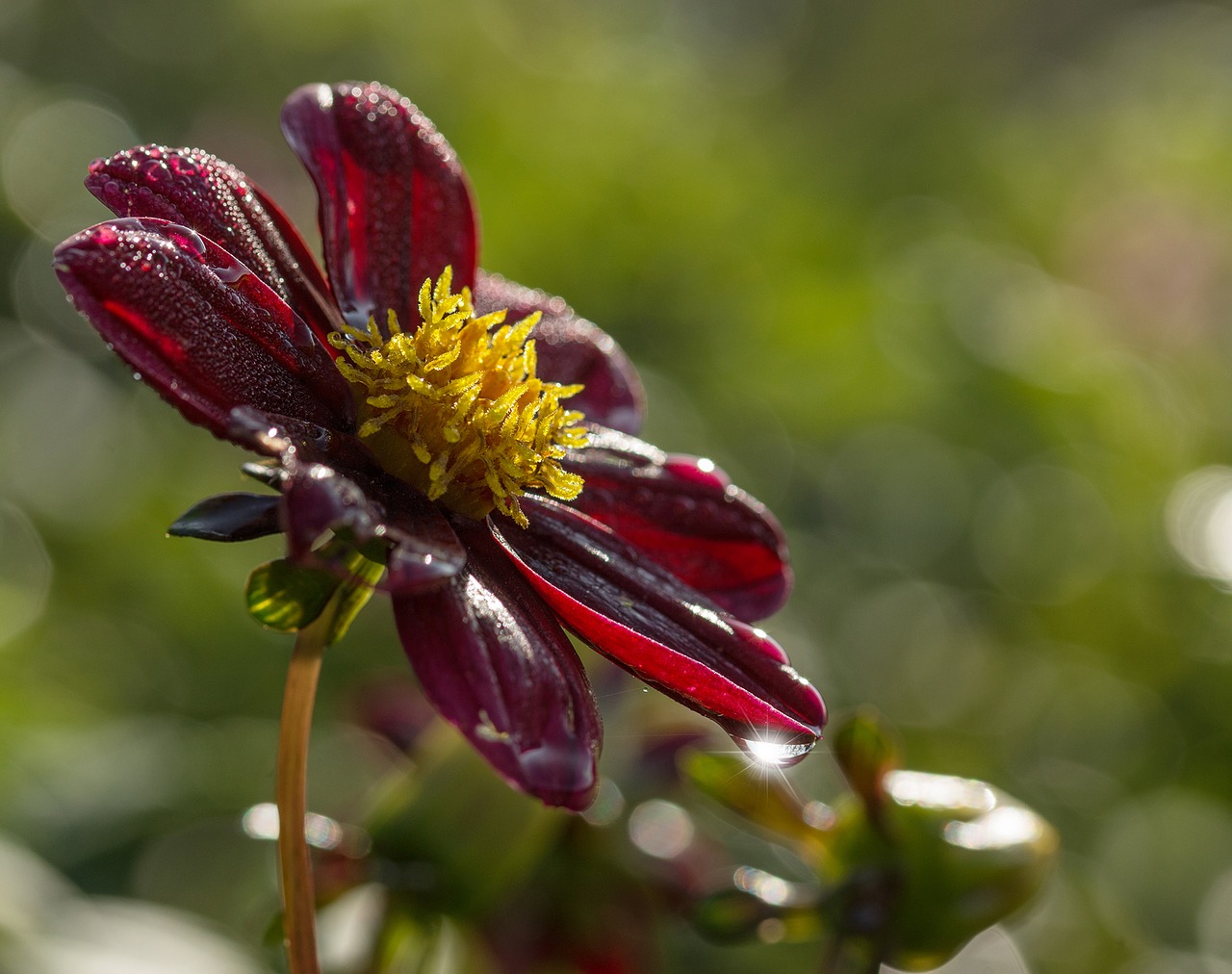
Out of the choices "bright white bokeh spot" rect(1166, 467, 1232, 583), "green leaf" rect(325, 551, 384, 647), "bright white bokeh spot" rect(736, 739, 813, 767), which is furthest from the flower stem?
"bright white bokeh spot" rect(1166, 467, 1232, 583)

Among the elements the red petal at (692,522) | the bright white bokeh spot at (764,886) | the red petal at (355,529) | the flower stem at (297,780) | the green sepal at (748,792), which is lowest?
the flower stem at (297,780)

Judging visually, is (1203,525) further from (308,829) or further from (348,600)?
(348,600)

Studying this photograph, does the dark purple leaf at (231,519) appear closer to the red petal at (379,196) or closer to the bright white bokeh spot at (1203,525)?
the red petal at (379,196)

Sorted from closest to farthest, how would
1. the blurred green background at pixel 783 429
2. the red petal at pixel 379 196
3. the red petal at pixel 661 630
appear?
the red petal at pixel 661 630 → the red petal at pixel 379 196 → the blurred green background at pixel 783 429

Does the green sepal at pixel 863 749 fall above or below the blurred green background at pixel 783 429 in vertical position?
below

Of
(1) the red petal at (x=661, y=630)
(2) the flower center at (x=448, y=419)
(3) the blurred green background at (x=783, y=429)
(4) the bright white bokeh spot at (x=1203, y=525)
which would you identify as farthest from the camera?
(4) the bright white bokeh spot at (x=1203, y=525)

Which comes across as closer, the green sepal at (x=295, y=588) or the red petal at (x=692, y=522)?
the green sepal at (x=295, y=588)

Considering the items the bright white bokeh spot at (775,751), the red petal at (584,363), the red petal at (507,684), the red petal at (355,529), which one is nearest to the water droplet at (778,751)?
the bright white bokeh spot at (775,751)

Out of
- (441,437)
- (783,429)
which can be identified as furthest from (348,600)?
(783,429)
